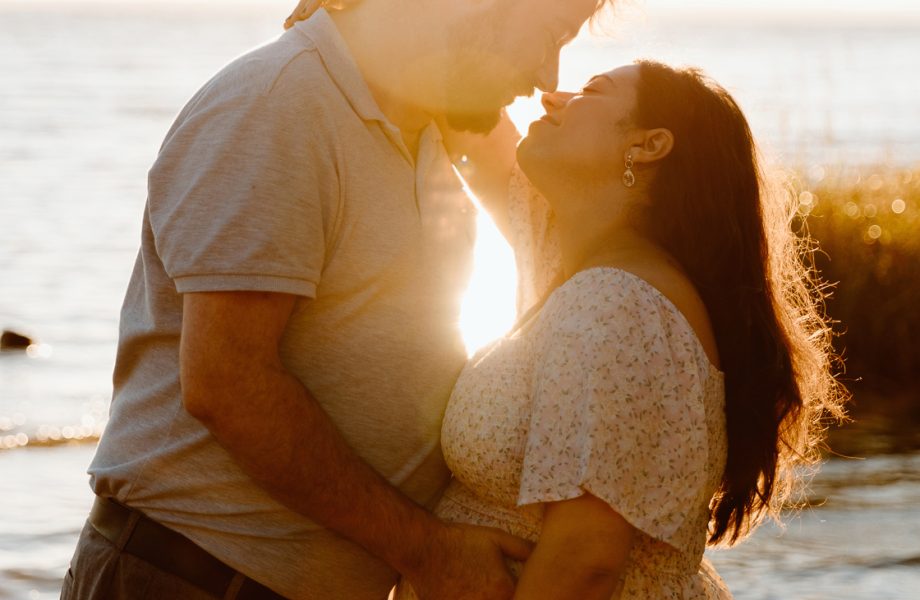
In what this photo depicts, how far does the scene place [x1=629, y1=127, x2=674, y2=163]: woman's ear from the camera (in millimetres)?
2740

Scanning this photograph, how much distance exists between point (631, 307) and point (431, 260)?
1.36 feet

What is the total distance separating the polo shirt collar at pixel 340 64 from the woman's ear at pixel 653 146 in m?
0.65

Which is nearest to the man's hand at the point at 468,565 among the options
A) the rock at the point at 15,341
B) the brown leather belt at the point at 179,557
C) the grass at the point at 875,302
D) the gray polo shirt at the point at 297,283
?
the gray polo shirt at the point at 297,283

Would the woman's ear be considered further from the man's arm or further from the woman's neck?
the man's arm

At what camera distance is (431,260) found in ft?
8.14

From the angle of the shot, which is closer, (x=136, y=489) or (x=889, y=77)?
(x=136, y=489)

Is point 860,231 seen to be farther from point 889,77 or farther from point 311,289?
point 889,77

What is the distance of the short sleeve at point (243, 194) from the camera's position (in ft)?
6.81

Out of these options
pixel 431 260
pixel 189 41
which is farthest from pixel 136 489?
pixel 189 41

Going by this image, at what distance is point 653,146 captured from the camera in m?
2.75

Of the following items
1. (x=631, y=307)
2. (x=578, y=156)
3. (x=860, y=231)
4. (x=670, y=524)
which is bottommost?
(x=860, y=231)

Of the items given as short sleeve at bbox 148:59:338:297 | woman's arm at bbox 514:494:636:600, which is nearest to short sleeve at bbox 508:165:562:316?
woman's arm at bbox 514:494:636:600

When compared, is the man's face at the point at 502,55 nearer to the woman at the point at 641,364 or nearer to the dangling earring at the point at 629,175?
the woman at the point at 641,364

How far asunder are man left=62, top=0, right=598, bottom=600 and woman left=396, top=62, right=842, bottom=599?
173 mm
